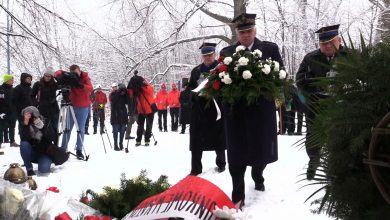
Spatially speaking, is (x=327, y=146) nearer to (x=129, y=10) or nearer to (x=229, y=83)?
(x=229, y=83)

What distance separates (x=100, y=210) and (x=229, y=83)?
1.67m

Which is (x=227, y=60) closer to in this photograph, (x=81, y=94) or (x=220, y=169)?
(x=220, y=169)

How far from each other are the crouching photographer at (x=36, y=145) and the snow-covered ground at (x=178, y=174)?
0.76 ft

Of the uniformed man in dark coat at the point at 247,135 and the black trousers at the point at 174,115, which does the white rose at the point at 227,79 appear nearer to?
the uniformed man in dark coat at the point at 247,135

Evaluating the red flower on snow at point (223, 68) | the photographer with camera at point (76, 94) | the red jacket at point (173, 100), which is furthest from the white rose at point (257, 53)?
the red jacket at point (173, 100)

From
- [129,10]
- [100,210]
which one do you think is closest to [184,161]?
[100,210]

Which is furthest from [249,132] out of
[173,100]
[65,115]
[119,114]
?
[173,100]

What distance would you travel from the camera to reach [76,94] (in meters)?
8.54

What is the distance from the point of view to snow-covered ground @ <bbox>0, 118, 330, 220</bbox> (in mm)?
4430

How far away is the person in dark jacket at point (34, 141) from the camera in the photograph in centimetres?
687

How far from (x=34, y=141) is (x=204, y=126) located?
9.45ft

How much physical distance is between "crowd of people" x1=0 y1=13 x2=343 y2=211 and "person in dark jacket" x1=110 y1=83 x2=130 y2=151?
2 cm

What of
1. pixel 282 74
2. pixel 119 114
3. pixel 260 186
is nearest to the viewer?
pixel 282 74

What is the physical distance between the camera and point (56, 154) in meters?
6.95
